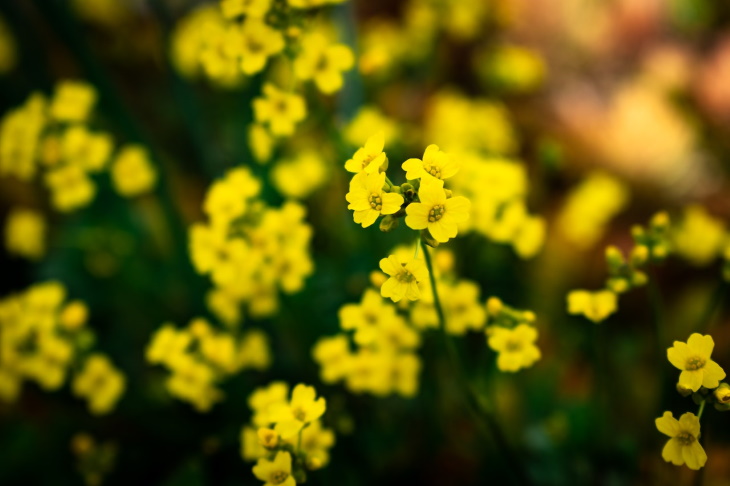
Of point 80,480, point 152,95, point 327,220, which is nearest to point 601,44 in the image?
point 327,220

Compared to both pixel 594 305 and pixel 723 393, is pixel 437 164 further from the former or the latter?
pixel 723 393

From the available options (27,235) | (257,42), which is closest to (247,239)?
(257,42)

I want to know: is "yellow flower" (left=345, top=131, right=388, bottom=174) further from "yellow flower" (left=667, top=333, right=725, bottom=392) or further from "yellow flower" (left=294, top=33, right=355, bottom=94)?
"yellow flower" (left=667, top=333, right=725, bottom=392)

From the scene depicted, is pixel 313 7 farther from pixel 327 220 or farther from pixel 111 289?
pixel 111 289

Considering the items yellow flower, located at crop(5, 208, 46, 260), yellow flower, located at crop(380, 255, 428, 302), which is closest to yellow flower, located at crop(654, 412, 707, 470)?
yellow flower, located at crop(380, 255, 428, 302)

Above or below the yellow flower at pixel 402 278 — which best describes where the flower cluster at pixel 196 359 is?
below

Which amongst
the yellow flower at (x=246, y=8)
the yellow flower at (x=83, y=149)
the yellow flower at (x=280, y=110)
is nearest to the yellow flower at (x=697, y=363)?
the yellow flower at (x=280, y=110)

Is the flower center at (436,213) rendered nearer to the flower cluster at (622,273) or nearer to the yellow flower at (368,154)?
the yellow flower at (368,154)
